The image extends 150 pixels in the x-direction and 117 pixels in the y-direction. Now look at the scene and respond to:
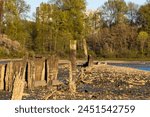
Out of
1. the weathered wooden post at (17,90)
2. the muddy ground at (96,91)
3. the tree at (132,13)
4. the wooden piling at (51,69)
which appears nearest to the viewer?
the weathered wooden post at (17,90)

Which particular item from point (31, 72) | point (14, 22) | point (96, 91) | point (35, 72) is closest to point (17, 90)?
point (96, 91)

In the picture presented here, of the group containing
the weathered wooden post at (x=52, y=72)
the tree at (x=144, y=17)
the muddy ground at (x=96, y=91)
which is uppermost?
the tree at (x=144, y=17)

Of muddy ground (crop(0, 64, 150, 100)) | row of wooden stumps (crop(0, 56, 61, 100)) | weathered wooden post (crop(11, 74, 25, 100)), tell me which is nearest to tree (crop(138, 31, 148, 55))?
muddy ground (crop(0, 64, 150, 100))

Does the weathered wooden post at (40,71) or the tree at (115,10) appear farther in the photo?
the tree at (115,10)

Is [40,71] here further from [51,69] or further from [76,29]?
[76,29]

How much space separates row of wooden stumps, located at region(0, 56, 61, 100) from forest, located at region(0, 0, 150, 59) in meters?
53.9

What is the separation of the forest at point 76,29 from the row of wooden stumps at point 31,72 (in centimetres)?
5387

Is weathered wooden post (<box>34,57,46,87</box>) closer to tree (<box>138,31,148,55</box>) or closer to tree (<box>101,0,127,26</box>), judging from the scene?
tree (<box>138,31,148,55</box>)

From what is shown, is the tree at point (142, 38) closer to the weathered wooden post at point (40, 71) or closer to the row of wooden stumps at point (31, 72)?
the row of wooden stumps at point (31, 72)

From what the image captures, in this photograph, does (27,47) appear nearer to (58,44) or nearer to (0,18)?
(58,44)

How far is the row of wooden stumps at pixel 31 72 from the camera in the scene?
28.3m

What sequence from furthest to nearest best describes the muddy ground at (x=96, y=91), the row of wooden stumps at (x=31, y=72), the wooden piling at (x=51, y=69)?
the wooden piling at (x=51, y=69) → the row of wooden stumps at (x=31, y=72) → the muddy ground at (x=96, y=91)

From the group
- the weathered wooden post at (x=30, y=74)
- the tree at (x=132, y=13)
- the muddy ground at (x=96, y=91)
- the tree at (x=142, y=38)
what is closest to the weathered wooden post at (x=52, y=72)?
the muddy ground at (x=96, y=91)

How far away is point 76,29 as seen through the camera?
101m
